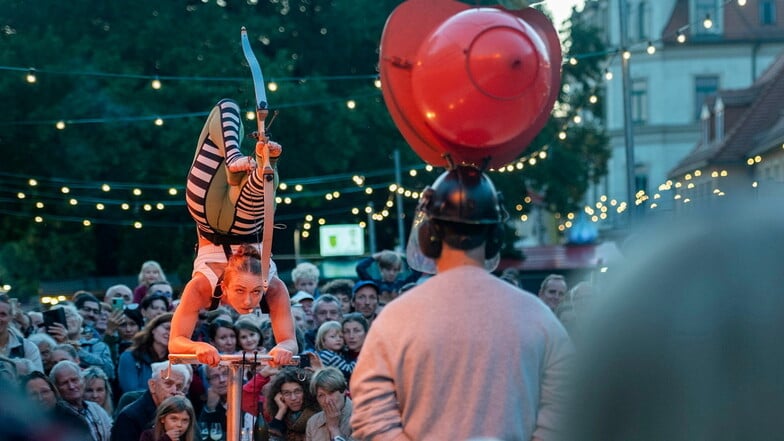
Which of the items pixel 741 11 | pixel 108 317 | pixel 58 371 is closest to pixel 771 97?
pixel 741 11

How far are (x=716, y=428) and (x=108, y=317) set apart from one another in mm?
10029

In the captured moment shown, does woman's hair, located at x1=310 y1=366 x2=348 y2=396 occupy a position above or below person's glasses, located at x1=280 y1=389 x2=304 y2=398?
above

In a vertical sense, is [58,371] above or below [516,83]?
below

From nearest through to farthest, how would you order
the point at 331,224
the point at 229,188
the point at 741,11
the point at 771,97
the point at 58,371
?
the point at 229,188 < the point at 58,371 < the point at 331,224 < the point at 771,97 < the point at 741,11

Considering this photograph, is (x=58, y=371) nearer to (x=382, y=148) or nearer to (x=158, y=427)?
(x=158, y=427)

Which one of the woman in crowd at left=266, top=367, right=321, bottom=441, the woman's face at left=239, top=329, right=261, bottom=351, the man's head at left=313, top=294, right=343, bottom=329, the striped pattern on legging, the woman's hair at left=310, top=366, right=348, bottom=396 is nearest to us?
the striped pattern on legging

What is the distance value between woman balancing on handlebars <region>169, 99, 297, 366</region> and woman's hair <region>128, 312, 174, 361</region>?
10.2ft

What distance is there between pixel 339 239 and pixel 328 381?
23.5 metres

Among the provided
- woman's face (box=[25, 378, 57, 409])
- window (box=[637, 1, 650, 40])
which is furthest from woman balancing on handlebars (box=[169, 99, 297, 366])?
window (box=[637, 1, 650, 40])

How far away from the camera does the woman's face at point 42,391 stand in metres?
8.52

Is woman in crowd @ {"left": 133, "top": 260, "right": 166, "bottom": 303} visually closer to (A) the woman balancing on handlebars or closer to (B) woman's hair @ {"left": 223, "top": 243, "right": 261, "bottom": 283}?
(A) the woman balancing on handlebars

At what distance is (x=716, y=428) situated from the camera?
11.3ft

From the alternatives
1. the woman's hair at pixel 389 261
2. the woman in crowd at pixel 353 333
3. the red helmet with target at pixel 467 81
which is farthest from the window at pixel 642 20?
the red helmet with target at pixel 467 81

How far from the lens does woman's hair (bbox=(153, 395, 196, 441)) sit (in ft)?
28.7
